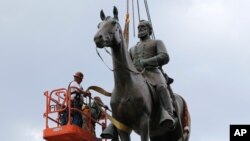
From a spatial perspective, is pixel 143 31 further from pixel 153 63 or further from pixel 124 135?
pixel 124 135

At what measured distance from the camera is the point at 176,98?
77.0 ft

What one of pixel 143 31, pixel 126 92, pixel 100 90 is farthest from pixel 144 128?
pixel 143 31

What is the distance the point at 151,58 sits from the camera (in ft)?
72.8

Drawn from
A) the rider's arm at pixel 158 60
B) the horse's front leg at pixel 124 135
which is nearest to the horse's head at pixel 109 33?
the rider's arm at pixel 158 60

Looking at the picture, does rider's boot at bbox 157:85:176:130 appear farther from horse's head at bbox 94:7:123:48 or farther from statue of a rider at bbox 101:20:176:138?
horse's head at bbox 94:7:123:48

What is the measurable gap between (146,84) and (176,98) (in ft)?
5.84

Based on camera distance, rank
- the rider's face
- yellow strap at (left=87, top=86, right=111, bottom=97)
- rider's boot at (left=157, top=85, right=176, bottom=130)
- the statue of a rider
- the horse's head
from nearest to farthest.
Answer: the horse's head → rider's boot at (left=157, top=85, right=176, bottom=130) → the statue of a rider → yellow strap at (left=87, top=86, right=111, bottom=97) → the rider's face

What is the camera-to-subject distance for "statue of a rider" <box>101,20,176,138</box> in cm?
2186

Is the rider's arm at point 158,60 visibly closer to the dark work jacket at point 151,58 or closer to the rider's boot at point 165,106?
the dark work jacket at point 151,58

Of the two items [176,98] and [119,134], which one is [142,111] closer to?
[119,134]

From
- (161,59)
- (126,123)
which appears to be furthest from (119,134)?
(161,59)

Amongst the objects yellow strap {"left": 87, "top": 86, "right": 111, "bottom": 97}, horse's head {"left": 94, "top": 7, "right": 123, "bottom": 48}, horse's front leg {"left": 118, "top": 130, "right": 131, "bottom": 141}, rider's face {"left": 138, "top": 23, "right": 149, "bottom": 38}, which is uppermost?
rider's face {"left": 138, "top": 23, "right": 149, "bottom": 38}

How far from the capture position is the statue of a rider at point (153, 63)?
2186 centimetres

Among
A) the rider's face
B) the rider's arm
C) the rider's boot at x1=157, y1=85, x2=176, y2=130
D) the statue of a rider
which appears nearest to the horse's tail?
the statue of a rider
